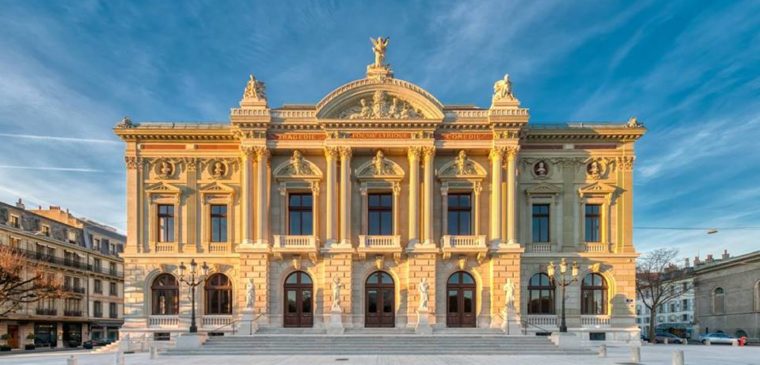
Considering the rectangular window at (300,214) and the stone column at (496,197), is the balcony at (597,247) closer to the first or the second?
the stone column at (496,197)

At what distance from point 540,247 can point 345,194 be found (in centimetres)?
1245

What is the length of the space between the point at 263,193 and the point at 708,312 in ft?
160

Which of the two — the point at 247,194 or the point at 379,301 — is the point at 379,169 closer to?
the point at 379,301

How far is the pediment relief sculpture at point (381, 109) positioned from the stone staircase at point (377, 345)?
1279 cm

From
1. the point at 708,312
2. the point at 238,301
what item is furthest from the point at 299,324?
the point at 708,312

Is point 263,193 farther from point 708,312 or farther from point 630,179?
point 708,312

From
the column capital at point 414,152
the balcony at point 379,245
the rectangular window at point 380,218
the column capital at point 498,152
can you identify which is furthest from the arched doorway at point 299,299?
the column capital at point 498,152

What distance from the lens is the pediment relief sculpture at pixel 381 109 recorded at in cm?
3172

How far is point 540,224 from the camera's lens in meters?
32.9

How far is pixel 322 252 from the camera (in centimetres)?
3109

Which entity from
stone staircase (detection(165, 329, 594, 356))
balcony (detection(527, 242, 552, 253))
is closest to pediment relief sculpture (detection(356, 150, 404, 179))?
balcony (detection(527, 242, 552, 253))

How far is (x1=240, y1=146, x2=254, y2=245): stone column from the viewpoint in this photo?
3134 cm

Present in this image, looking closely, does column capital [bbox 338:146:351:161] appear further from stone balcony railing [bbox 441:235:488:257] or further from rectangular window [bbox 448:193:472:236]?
stone balcony railing [bbox 441:235:488:257]

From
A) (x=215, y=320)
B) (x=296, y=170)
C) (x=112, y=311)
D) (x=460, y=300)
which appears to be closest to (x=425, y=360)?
(x=460, y=300)
